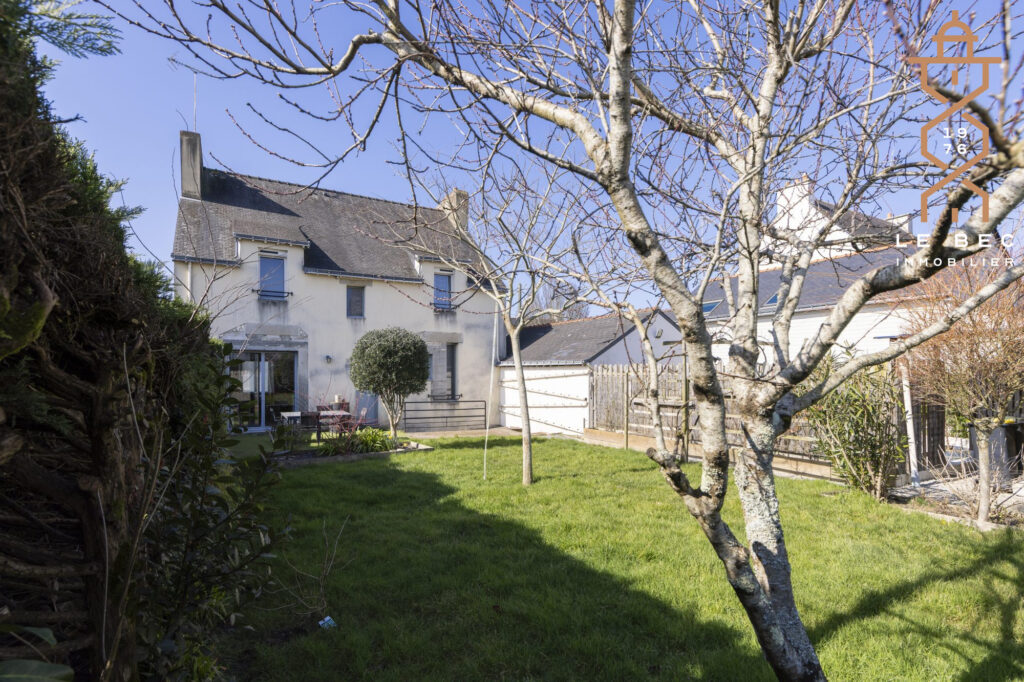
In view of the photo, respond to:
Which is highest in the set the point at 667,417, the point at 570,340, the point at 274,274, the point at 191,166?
the point at 191,166

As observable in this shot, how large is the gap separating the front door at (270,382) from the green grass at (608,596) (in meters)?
9.23

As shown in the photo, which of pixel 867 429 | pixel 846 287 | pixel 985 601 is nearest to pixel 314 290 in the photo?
pixel 846 287

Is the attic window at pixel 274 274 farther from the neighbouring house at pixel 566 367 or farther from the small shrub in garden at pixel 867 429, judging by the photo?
the small shrub in garden at pixel 867 429

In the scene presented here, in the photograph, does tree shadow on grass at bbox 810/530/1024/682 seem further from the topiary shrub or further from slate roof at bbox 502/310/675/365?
the topiary shrub

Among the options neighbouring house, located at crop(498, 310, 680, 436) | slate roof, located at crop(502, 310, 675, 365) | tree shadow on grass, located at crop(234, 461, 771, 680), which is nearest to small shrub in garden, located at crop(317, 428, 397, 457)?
neighbouring house, located at crop(498, 310, 680, 436)

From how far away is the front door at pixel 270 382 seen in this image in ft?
49.7

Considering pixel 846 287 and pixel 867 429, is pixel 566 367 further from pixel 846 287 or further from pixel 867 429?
pixel 867 429

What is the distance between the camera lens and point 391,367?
12453 mm

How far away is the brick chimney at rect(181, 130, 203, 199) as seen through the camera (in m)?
15.4

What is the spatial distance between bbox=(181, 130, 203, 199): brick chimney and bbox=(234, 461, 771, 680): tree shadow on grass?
46.6 ft

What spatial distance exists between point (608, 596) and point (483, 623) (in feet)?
3.33

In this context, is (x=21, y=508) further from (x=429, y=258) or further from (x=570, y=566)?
(x=429, y=258)

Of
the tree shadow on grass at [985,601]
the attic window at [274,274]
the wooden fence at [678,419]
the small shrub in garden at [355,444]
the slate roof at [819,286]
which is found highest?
the attic window at [274,274]

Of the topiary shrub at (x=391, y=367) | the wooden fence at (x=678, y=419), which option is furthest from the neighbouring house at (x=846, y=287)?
the topiary shrub at (x=391, y=367)
